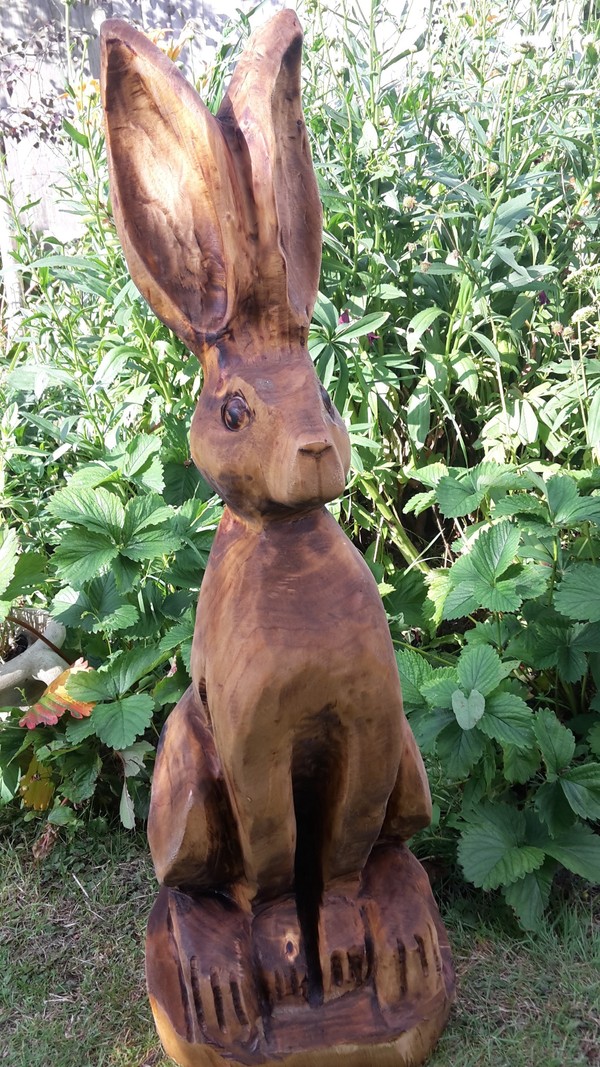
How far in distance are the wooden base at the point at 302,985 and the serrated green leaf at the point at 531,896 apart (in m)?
0.39

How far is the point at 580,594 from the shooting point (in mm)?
2121

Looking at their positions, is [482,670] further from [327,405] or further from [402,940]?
[327,405]

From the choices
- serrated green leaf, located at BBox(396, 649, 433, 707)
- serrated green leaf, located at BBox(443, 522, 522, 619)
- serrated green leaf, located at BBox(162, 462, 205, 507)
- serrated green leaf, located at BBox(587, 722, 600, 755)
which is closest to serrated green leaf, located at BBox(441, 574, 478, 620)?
serrated green leaf, located at BBox(443, 522, 522, 619)

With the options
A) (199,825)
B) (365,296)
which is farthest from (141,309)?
(199,825)

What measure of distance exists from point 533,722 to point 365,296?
130 centimetres

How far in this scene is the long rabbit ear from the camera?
1243 millimetres

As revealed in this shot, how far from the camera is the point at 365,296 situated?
2689mm

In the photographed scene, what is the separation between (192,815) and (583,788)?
0.91m

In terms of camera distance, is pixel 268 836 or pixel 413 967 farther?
pixel 413 967

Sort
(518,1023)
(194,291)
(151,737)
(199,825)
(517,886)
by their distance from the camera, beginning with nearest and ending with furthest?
(194,291) < (199,825) < (518,1023) < (517,886) < (151,737)

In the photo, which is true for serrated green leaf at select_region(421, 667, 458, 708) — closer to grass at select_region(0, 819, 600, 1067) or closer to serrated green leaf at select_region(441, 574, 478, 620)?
serrated green leaf at select_region(441, 574, 478, 620)

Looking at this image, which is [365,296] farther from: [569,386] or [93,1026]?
[93,1026]

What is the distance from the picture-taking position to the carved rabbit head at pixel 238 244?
122 centimetres

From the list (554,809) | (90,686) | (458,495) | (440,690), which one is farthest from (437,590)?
(90,686)
